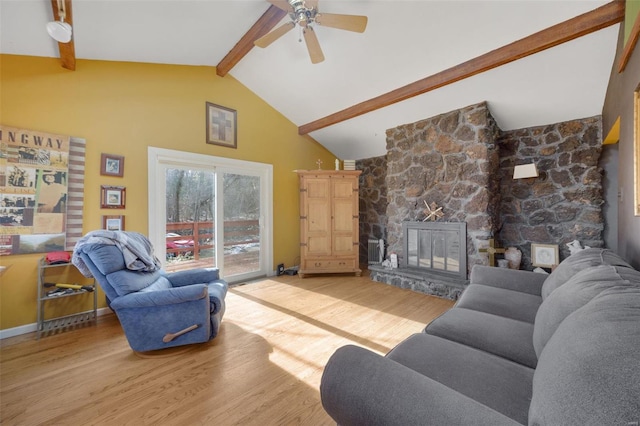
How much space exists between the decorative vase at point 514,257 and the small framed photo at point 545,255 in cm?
15

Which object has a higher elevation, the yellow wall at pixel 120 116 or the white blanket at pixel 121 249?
the yellow wall at pixel 120 116

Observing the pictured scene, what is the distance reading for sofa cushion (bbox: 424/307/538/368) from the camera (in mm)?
1207

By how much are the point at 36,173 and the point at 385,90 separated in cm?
396

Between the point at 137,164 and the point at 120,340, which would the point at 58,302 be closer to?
the point at 120,340

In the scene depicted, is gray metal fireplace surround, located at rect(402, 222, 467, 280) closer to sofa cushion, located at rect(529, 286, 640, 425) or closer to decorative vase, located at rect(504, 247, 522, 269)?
decorative vase, located at rect(504, 247, 522, 269)

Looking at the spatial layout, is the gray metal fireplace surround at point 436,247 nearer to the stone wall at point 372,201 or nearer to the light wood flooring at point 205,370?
the light wood flooring at point 205,370

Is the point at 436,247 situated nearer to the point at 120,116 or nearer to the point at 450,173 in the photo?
the point at 450,173

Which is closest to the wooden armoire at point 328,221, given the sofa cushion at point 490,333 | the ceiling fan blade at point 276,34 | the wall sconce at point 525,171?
the ceiling fan blade at point 276,34

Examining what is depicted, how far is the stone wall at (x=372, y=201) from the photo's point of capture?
5.16m

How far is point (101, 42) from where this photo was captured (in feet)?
8.41

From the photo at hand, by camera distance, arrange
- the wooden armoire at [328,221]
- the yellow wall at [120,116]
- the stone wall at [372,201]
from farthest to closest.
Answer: the stone wall at [372,201]
the wooden armoire at [328,221]
the yellow wall at [120,116]

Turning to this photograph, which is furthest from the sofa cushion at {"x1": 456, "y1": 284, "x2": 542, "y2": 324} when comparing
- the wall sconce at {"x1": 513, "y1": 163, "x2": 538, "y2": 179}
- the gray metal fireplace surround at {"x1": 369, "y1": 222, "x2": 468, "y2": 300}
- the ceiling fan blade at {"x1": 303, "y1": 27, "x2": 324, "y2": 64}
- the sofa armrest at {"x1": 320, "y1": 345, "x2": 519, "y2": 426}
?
the ceiling fan blade at {"x1": 303, "y1": 27, "x2": 324, "y2": 64}

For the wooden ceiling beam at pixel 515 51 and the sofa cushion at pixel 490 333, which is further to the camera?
the wooden ceiling beam at pixel 515 51

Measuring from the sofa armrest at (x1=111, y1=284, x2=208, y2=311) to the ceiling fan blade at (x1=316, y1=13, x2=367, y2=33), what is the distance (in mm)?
2412
